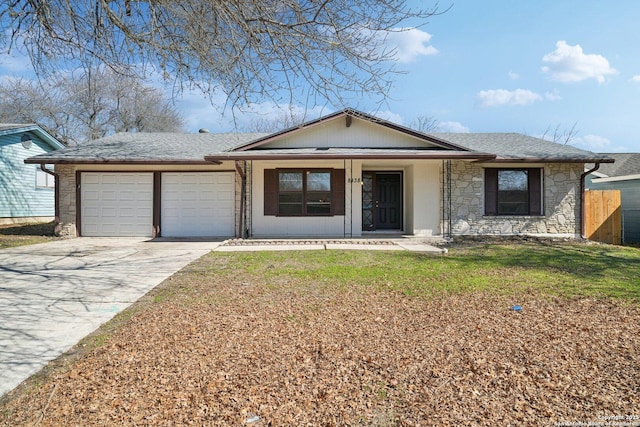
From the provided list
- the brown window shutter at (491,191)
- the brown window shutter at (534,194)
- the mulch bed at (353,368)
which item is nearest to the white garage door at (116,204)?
the mulch bed at (353,368)

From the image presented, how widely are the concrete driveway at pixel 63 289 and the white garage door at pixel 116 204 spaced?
6.22 feet

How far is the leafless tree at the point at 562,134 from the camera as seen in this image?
2810 cm

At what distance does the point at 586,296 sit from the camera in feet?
15.9

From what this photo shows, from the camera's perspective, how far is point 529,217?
39.7 feet

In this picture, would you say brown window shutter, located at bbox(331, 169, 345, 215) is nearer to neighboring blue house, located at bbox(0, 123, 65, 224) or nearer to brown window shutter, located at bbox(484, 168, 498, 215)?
brown window shutter, located at bbox(484, 168, 498, 215)

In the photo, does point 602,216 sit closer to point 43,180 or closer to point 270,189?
point 270,189

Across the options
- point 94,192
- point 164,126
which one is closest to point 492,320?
point 94,192

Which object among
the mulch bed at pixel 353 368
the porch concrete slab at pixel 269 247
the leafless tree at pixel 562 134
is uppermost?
the leafless tree at pixel 562 134

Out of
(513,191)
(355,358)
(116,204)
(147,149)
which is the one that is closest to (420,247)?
(513,191)

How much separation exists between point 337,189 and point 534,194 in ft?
22.1

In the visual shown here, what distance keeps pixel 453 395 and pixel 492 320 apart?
5.88 ft

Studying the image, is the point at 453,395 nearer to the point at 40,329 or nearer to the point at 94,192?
the point at 40,329

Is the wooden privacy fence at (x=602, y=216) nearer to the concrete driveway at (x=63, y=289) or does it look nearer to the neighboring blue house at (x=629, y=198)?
the neighboring blue house at (x=629, y=198)

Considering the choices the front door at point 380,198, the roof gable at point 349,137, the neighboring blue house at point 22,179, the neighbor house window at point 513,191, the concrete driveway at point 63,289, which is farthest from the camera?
the neighboring blue house at point 22,179
